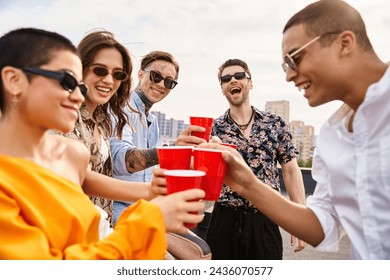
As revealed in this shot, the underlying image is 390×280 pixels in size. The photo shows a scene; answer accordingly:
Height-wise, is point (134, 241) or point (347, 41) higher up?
point (347, 41)

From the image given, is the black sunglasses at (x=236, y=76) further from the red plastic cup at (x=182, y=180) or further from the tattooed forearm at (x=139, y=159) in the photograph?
the red plastic cup at (x=182, y=180)

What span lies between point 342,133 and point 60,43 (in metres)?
1.35

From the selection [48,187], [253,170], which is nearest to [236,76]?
[253,170]

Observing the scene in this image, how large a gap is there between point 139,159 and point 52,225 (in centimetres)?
154

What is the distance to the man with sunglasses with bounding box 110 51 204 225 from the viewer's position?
2721mm

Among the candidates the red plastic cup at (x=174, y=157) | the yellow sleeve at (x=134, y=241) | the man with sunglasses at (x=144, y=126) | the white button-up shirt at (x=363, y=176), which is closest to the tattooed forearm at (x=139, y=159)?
the man with sunglasses at (x=144, y=126)

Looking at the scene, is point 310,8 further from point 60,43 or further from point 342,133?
point 60,43

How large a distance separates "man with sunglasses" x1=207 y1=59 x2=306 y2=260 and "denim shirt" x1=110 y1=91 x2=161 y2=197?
684mm

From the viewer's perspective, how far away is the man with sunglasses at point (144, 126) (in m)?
2.72

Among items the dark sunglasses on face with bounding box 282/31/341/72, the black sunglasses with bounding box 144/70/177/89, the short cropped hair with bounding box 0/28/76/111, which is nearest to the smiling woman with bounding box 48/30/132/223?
the short cropped hair with bounding box 0/28/76/111

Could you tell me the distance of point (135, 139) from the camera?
3244 mm

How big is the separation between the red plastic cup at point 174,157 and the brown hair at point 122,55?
4.31 feet

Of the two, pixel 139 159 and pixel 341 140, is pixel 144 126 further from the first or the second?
pixel 341 140
